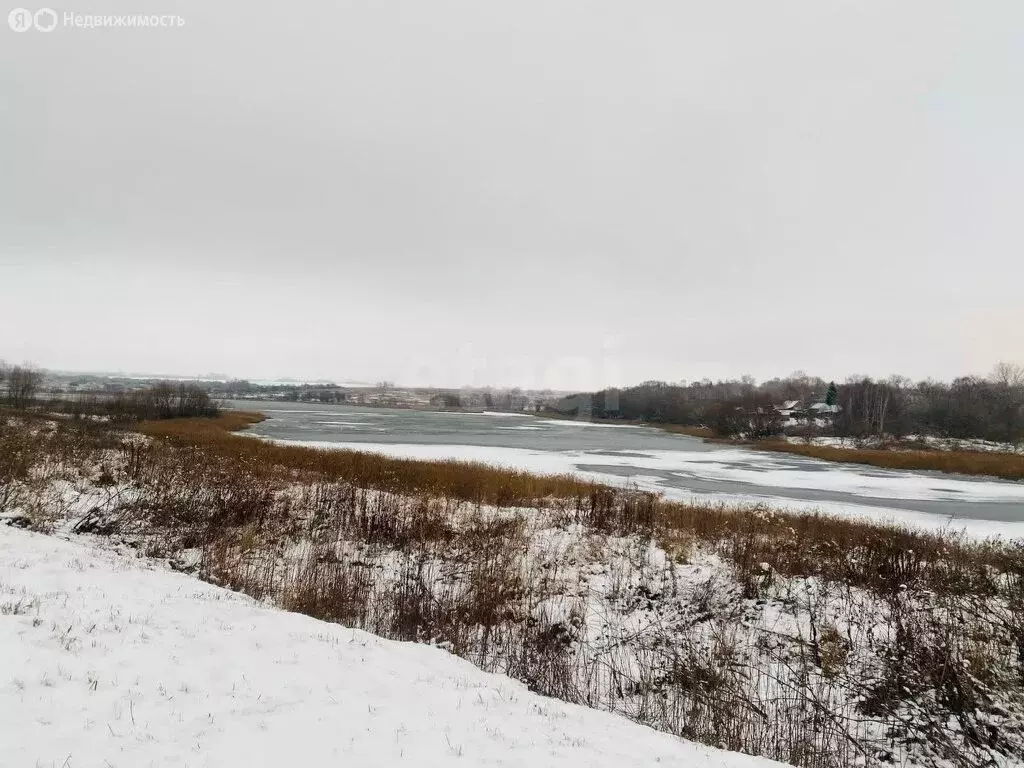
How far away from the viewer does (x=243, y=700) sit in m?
3.88

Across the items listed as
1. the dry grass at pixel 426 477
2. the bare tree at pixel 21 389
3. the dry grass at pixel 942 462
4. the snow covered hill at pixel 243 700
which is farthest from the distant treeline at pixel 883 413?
the bare tree at pixel 21 389

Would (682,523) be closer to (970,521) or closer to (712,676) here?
(712,676)

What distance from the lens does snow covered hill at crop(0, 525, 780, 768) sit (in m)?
3.22

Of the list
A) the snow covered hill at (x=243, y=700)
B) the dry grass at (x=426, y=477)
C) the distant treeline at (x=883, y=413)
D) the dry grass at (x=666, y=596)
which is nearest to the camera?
the snow covered hill at (x=243, y=700)

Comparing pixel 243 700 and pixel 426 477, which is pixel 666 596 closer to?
pixel 243 700

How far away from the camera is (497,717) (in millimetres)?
4180

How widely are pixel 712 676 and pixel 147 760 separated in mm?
6324

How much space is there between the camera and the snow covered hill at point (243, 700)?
3221mm

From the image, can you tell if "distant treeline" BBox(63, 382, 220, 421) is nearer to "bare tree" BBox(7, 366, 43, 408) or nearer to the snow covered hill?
"bare tree" BBox(7, 366, 43, 408)

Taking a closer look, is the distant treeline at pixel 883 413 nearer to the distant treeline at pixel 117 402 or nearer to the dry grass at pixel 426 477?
the dry grass at pixel 426 477

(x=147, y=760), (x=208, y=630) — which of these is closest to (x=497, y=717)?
(x=147, y=760)

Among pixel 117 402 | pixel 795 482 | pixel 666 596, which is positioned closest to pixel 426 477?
pixel 666 596

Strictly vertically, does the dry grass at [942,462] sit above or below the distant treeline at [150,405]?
above

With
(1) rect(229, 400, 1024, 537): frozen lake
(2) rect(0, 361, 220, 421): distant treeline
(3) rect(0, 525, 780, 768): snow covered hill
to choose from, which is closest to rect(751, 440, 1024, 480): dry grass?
(1) rect(229, 400, 1024, 537): frozen lake
